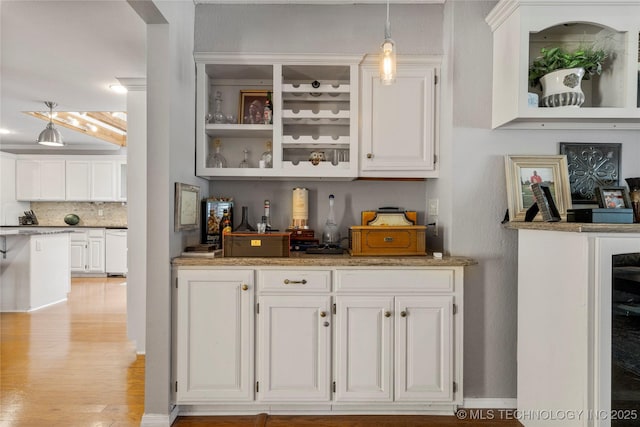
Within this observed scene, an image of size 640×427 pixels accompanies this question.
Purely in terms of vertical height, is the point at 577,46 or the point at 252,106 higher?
the point at 577,46

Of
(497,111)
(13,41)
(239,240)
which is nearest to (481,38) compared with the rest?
(497,111)

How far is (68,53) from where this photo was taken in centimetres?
317

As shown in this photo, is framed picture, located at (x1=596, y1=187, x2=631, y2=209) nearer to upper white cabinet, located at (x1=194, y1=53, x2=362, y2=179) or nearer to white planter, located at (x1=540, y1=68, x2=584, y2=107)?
white planter, located at (x1=540, y1=68, x2=584, y2=107)

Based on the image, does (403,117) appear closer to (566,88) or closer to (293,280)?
(566,88)

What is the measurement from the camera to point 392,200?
3010mm

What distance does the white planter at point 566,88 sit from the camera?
223 centimetres

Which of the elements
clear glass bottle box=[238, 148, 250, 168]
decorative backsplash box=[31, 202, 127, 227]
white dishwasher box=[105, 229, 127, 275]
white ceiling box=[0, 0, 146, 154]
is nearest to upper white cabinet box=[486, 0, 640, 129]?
clear glass bottle box=[238, 148, 250, 168]

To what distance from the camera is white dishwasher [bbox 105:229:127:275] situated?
24.3ft

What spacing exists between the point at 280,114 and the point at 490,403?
2225 millimetres

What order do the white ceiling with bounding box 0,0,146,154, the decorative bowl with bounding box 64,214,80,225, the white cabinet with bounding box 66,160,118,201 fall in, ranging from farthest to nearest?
the decorative bowl with bounding box 64,214,80,225, the white cabinet with bounding box 66,160,118,201, the white ceiling with bounding box 0,0,146,154

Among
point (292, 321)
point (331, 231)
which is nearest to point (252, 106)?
point (331, 231)

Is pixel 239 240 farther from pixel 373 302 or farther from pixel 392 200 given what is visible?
pixel 392 200

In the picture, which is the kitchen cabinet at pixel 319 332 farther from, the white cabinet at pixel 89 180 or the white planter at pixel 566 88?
the white cabinet at pixel 89 180

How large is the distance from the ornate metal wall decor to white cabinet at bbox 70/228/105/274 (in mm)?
7348
